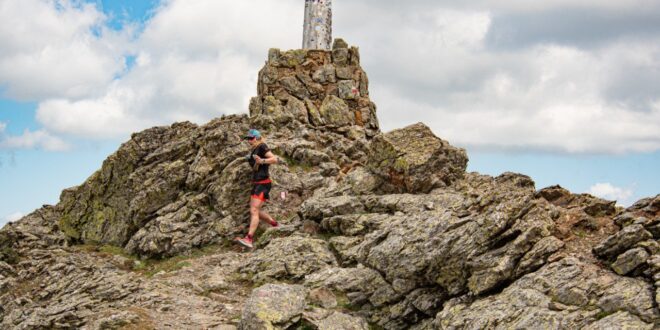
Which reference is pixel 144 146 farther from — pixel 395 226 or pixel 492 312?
pixel 492 312

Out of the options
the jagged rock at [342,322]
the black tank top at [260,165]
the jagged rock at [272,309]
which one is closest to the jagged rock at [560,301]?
the jagged rock at [342,322]

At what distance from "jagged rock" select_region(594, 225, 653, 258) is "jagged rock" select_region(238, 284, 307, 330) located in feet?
25.3

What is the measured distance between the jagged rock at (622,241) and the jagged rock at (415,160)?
11.0 m

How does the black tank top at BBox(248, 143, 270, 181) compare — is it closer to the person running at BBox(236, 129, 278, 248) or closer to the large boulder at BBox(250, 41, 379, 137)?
the person running at BBox(236, 129, 278, 248)

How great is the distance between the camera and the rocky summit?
1253 centimetres

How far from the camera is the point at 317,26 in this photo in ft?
139

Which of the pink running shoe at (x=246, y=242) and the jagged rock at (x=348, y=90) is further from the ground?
the jagged rock at (x=348, y=90)

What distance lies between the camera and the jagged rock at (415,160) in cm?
2358

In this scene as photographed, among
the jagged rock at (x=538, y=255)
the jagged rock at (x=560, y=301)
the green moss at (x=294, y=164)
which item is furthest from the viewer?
the green moss at (x=294, y=164)

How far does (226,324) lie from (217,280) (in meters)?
3.90

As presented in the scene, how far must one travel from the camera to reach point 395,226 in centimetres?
1761

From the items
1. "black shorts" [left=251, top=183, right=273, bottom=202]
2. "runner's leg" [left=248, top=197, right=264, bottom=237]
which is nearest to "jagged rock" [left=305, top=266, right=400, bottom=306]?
"runner's leg" [left=248, top=197, right=264, bottom=237]

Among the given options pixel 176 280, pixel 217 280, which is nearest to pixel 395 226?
pixel 217 280

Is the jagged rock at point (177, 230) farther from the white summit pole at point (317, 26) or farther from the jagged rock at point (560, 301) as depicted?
the white summit pole at point (317, 26)
